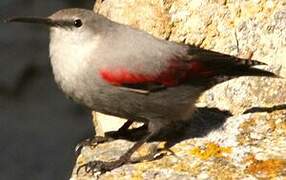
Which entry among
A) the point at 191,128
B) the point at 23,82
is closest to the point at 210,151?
the point at 191,128

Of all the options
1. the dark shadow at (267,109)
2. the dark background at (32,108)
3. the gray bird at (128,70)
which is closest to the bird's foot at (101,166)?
the gray bird at (128,70)

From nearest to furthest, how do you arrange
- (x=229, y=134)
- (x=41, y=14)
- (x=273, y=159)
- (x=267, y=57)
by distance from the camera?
(x=273, y=159) < (x=229, y=134) < (x=267, y=57) < (x=41, y=14)

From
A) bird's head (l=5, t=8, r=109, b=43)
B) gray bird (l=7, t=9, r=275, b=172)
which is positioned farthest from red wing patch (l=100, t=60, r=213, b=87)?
bird's head (l=5, t=8, r=109, b=43)

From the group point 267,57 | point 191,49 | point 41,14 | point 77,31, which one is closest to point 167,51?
point 191,49

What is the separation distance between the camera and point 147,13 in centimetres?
780

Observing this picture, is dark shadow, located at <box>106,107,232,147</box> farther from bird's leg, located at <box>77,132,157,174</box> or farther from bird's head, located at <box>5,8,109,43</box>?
bird's head, located at <box>5,8,109,43</box>

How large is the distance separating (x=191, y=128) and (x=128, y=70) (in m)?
0.77

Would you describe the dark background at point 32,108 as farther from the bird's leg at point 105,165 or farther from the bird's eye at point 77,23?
the bird's leg at point 105,165

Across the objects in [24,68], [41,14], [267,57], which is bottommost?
[24,68]

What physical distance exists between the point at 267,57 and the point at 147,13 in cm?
115

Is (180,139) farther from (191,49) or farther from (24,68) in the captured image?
(24,68)

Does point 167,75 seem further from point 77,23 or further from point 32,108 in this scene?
point 32,108

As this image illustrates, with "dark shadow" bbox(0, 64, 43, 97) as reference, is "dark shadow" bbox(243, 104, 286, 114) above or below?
above

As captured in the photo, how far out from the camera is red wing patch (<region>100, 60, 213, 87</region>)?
6363 millimetres
